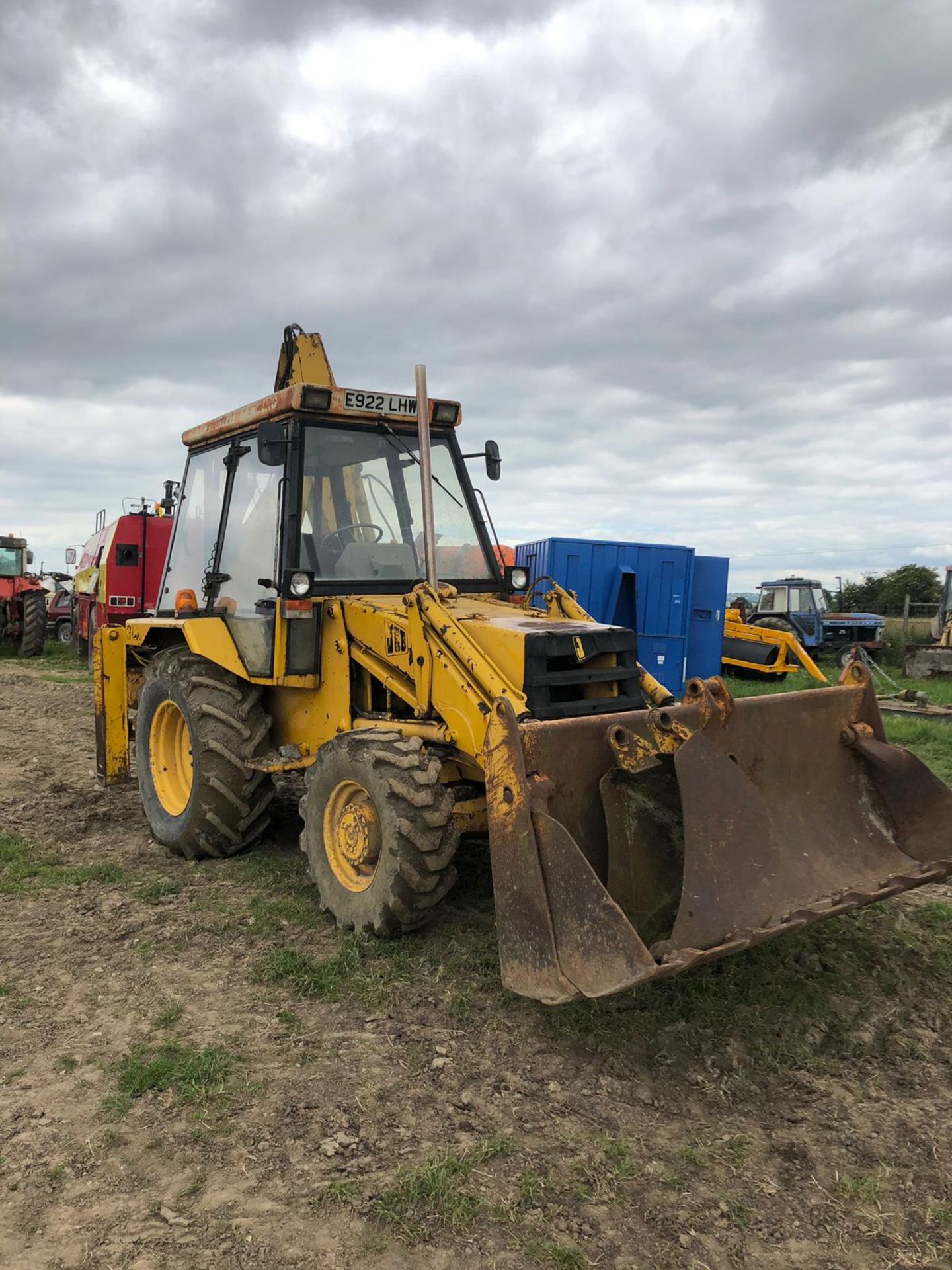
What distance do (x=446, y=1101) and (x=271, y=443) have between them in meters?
3.33

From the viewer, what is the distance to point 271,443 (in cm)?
499

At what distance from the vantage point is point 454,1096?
10.4 feet

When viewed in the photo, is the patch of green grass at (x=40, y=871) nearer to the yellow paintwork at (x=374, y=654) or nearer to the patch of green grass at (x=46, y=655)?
the yellow paintwork at (x=374, y=654)

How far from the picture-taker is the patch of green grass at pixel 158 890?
5.07 metres

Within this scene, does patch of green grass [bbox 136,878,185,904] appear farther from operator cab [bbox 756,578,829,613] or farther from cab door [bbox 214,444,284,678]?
operator cab [bbox 756,578,829,613]

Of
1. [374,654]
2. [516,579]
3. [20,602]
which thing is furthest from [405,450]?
[20,602]

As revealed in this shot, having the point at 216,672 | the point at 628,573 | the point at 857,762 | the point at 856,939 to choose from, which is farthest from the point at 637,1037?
the point at 628,573

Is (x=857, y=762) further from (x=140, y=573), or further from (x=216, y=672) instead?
(x=140, y=573)

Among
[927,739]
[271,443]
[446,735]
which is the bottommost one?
[927,739]

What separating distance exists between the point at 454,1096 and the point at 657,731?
1.55m

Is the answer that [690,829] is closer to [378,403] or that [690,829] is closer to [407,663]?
[407,663]

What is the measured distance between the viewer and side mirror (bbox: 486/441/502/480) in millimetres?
5812

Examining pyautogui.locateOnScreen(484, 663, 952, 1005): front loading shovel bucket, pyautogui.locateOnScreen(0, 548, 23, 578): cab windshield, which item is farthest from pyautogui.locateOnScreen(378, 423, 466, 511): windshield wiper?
pyautogui.locateOnScreen(0, 548, 23, 578): cab windshield

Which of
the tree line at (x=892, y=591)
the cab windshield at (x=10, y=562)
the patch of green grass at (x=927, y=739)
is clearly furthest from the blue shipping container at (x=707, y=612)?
the tree line at (x=892, y=591)
